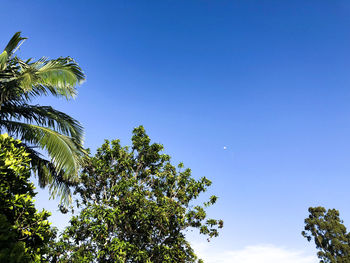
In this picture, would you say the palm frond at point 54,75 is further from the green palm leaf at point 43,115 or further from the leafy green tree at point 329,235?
the leafy green tree at point 329,235

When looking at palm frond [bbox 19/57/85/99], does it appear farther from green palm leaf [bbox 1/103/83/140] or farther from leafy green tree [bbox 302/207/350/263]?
leafy green tree [bbox 302/207/350/263]

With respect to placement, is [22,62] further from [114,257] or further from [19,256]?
[114,257]

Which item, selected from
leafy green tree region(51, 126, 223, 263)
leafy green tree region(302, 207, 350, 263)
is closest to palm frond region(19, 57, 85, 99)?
leafy green tree region(51, 126, 223, 263)

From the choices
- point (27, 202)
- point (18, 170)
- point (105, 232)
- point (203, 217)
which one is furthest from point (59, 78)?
point (203, 217)

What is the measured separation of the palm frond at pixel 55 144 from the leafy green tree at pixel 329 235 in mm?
37670

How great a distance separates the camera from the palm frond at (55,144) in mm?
6652

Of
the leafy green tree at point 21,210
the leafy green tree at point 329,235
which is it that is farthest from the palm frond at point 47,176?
the leafy green tree at point 329,235

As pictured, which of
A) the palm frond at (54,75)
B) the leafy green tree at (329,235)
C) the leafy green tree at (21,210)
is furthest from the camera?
the leafy green tree at (329,235)

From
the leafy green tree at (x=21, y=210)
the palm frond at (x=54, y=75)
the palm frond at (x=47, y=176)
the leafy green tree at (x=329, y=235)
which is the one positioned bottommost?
the leafy green tree at (x=21, y=210)

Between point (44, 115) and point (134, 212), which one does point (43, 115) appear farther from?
point (134, 212)

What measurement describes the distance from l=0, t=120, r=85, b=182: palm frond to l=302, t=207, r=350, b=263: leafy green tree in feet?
124

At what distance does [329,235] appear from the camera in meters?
34.1

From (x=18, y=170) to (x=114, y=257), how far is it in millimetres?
6504

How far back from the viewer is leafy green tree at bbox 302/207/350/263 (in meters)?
32.4
